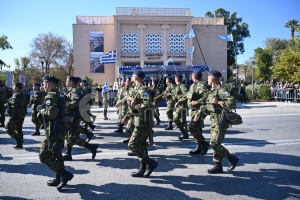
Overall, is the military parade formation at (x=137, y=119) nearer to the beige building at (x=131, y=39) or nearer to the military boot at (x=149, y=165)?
the military boot at (x=149, y=165)

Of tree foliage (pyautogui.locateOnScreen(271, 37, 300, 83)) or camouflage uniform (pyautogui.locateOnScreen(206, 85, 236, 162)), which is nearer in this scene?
camouflage uniform (pyautogui.locateOnScreen(206, 85, 236, 162))

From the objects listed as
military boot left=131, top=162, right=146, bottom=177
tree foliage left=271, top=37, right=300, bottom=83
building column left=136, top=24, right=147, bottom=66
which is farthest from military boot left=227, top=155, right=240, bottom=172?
building column left=136, top=24, right=147, bottom=66

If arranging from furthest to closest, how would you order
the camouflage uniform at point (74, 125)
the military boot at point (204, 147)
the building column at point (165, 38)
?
1. the building column at point (165, 38)
2. the military boot at point (204, 147)
3. the camouflage uniform at point (74, 125)

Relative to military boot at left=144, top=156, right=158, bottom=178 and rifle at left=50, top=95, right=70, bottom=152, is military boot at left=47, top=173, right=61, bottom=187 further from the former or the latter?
military boot at left=144, top=156, right=158, bottom=178

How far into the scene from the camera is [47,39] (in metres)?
39.2

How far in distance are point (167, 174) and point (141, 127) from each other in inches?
43.9

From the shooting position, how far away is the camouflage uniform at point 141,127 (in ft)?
15.7

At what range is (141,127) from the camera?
484cm

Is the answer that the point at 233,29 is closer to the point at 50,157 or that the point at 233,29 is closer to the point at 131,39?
the point at 131,39

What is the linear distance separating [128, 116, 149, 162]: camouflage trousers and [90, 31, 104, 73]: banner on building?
27.8m

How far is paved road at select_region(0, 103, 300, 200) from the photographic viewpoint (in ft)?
13.9

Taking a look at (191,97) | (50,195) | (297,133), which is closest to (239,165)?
(191,97)

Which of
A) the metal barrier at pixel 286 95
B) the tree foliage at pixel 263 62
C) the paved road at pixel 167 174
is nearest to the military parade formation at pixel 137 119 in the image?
the paved road at pixel 167 174

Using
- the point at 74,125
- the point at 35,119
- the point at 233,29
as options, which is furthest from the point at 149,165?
the point at 233,29
